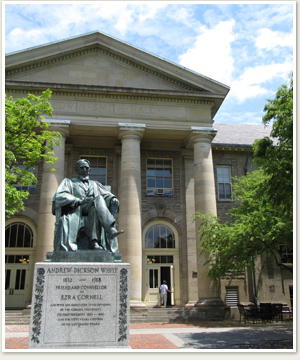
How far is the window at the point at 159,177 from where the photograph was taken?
2523 centimetres

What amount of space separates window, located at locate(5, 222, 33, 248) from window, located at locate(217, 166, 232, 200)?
12879 millimetres

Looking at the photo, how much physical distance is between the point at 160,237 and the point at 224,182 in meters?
6.22

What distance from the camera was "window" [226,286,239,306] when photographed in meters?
23.9

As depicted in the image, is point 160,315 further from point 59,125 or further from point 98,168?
point 59,125

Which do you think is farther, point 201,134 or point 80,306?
point 201,134

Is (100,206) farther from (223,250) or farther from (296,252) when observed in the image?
(223,250)

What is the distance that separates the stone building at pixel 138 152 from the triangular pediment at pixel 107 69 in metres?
0.06

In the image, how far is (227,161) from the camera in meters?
27.2

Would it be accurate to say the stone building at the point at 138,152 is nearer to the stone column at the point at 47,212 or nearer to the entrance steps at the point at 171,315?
the stone column at the point at 47,212

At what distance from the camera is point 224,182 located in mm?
26734

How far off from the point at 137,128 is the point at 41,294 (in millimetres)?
16298

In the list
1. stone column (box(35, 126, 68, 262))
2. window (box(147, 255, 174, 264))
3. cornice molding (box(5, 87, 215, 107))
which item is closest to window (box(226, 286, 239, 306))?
window (box(147, 255, 174, 264))

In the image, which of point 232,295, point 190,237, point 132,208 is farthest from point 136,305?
point 232,295

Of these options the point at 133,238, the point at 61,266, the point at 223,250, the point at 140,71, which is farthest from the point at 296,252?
the point at 140,71
